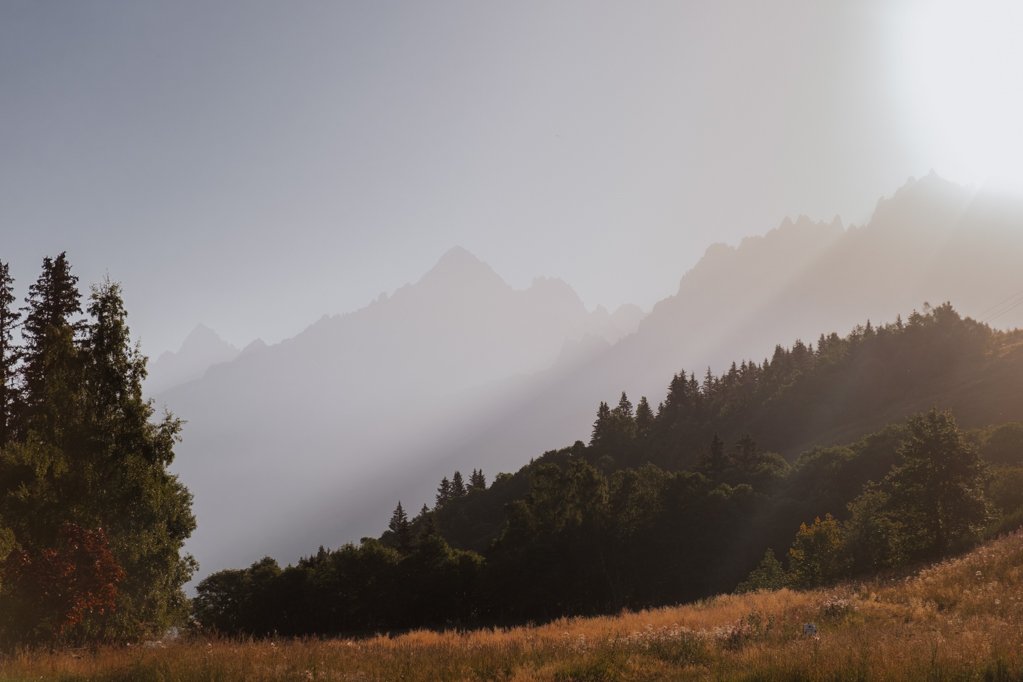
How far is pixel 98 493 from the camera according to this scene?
2167 centimetres

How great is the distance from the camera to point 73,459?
70.8 feet

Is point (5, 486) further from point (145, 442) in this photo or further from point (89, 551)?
point (89, 551)

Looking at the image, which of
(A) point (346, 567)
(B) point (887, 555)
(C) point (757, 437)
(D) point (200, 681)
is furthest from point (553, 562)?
(C) point (757, 437)

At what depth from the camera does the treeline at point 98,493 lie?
16969mm

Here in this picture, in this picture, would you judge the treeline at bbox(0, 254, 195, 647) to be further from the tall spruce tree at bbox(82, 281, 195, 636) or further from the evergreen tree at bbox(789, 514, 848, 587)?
the evergreen tree at bbox(789, 514, 848, 587)

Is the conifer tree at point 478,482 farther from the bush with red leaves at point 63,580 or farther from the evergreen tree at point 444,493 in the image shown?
the bush with red leaves at point 63,580

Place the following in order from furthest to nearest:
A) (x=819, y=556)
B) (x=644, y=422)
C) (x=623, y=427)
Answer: (x=644, y=422), (x=623, y=427), (x=819, y=556)

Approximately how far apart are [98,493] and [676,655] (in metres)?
20.3

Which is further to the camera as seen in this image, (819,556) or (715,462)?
(715,462)

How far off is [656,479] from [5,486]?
7458 cm

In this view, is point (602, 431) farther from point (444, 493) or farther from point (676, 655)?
point (676, 655)

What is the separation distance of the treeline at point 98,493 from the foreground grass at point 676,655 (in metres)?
3.67

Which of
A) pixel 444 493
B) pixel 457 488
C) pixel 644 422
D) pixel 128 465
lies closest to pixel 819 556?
pixel 128 465

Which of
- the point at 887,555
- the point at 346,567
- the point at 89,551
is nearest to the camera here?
the point at 89,551
